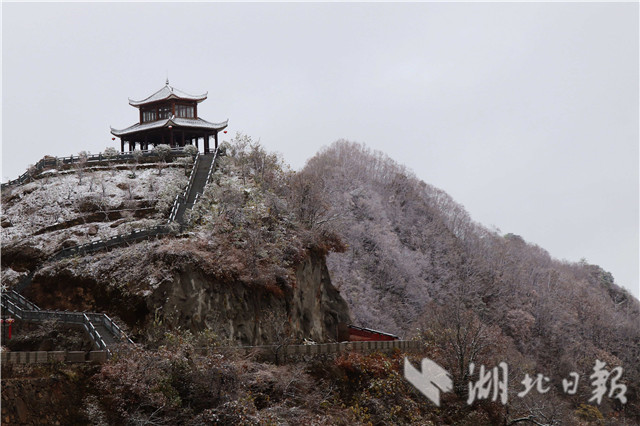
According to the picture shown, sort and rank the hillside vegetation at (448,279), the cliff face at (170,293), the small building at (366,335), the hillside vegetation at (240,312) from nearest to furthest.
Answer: the hillside vegetation at (240,312) → the cliff face at (170,293) → the small building at (366,335) → the hillside vegetation at (448,279)

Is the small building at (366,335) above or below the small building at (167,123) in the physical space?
below

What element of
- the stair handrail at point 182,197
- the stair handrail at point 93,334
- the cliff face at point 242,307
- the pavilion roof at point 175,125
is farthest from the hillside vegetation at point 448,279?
the stair handrail at point 93,334

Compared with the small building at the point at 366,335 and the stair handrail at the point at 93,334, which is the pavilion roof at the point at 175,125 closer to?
the small building at the point at 366,335

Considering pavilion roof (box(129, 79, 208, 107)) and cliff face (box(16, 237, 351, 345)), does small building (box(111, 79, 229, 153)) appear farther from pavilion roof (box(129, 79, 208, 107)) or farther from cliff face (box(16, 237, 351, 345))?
cliff face (box(16, 237, 351, 345))

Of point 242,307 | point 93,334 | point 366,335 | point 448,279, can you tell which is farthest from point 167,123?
point 448,279

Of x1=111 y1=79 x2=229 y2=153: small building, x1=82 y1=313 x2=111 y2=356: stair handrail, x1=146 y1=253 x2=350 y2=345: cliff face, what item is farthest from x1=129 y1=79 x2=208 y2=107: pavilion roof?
x1=82 y1=313 x2=111 y2=356: stair handrail

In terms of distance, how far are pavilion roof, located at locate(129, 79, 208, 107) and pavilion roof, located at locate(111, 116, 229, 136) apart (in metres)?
1.57

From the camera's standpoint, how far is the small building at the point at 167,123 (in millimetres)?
53688

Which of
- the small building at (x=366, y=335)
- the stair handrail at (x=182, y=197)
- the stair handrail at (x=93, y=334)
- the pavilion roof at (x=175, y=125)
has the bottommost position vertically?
the small building at (x=366, y=335)

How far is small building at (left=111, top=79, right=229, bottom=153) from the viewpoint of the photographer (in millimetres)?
53688

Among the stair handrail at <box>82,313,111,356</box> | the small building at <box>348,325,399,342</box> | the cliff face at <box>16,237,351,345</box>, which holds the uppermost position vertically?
the cliff face at <box>16,237,351,345</box>

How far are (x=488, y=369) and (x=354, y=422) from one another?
10.2 m

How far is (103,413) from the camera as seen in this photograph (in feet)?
74.5

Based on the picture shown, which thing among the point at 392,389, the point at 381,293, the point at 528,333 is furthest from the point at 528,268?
the point at 392,389
